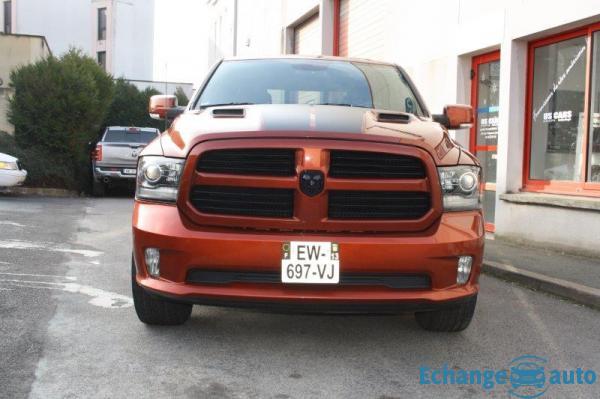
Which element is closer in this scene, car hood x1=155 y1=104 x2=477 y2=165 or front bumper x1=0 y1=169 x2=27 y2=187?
car hood x1=155 y1=104 x2=477 y2=165

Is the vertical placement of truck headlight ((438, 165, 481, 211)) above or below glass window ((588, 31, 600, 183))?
below

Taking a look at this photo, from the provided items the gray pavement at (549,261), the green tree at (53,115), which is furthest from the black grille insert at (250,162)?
the green tree at (53,115)

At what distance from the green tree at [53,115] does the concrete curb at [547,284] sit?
12114 millimetres

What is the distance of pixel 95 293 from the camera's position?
4.92 meters

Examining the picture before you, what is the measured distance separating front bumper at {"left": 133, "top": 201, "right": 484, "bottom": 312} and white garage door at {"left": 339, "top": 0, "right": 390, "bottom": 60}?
30.6ft

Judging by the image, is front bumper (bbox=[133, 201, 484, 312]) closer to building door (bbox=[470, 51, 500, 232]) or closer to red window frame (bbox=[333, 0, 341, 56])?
building door (bbox=[470, 51, 500, 232])

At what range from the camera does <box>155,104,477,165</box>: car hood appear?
3418 mm

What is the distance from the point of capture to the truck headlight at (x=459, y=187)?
3.48 meters

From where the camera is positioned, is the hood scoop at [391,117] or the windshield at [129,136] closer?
the hood scoop at [391,117]

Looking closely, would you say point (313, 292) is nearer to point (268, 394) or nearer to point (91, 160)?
point (268, 394)

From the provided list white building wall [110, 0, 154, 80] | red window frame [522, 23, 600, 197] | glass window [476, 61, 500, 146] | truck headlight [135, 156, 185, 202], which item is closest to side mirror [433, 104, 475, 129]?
truck headlight [135, 156, 185, 202]

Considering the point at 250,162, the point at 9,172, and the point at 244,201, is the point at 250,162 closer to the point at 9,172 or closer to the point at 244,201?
the point at 244,201

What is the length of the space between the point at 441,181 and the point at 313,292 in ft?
3.01

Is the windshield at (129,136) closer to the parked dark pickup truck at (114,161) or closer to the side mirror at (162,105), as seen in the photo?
the parked dark pickup truck at (114,161)
